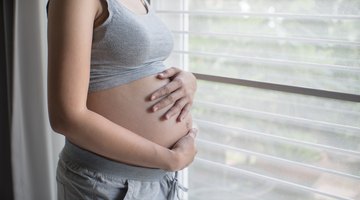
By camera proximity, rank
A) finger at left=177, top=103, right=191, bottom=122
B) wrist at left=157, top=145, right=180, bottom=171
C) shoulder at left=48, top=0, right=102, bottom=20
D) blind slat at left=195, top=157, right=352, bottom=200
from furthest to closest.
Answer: blind slat at left=195, top=157, right=352, bottom=200 < finger at left=177, top=103, right=191, bottom=122 < wrist at left=157, top=145, right=180, bottom=171 < shoulder at left=48, top=0, right=102, bottom=20

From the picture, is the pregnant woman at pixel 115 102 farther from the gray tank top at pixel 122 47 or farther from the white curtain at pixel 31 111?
the white curtain at pixel 31 111

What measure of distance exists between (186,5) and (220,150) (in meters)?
0.59

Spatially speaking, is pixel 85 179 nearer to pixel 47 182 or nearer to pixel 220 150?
pixel 220 150

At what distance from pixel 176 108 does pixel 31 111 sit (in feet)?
2.83

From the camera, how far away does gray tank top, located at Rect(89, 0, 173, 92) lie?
86cm

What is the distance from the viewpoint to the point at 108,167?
95 cm

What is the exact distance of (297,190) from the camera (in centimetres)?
142

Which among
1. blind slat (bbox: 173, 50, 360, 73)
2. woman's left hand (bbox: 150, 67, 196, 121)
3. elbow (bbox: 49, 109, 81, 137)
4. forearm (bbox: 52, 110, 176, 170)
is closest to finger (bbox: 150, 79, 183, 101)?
woman's left hand (bbox: 150, 67, 196, 121)

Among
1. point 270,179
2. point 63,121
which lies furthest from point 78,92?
point 270,179

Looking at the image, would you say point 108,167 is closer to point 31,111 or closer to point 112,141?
point 112,141

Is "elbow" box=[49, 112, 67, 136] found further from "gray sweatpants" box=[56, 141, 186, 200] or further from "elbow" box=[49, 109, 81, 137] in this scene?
"gray sweatpants" box=[56, 141, 186, 200]

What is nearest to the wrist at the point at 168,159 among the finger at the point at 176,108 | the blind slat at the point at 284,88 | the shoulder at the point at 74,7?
the finger at the point at 176,108

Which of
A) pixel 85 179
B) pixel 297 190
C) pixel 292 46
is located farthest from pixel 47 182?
pixel 292 46

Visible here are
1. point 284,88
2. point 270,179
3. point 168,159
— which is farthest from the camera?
point 270,179
